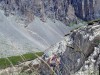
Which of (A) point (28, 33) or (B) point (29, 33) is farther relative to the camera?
(A) point (28, 33)

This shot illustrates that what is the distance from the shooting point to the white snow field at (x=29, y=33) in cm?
14875

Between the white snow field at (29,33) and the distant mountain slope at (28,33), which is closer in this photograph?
the white snow field at (29,33)

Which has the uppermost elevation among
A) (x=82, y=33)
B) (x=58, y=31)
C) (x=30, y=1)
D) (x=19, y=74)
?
(x=19, y=74)

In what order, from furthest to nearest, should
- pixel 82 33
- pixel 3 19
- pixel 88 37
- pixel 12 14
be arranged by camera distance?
1. pixel 12 14
2. pixel 3 19
3. pixel 82 33
4. pixel 88 37

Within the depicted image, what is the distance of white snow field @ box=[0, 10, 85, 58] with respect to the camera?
149 m

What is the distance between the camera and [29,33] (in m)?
166

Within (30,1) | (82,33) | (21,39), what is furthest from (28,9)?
(82,33)

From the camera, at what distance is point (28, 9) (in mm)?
186875

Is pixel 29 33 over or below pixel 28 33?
over

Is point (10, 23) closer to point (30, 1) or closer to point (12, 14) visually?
point (12, 14)

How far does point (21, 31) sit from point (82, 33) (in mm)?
116999

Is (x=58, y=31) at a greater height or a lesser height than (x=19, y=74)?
lesser

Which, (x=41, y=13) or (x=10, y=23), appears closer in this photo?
(x=10, y=23)

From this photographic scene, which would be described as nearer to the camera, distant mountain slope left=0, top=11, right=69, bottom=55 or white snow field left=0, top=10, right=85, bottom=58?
white snow field left=0, top=10, right=85, bottom=58
